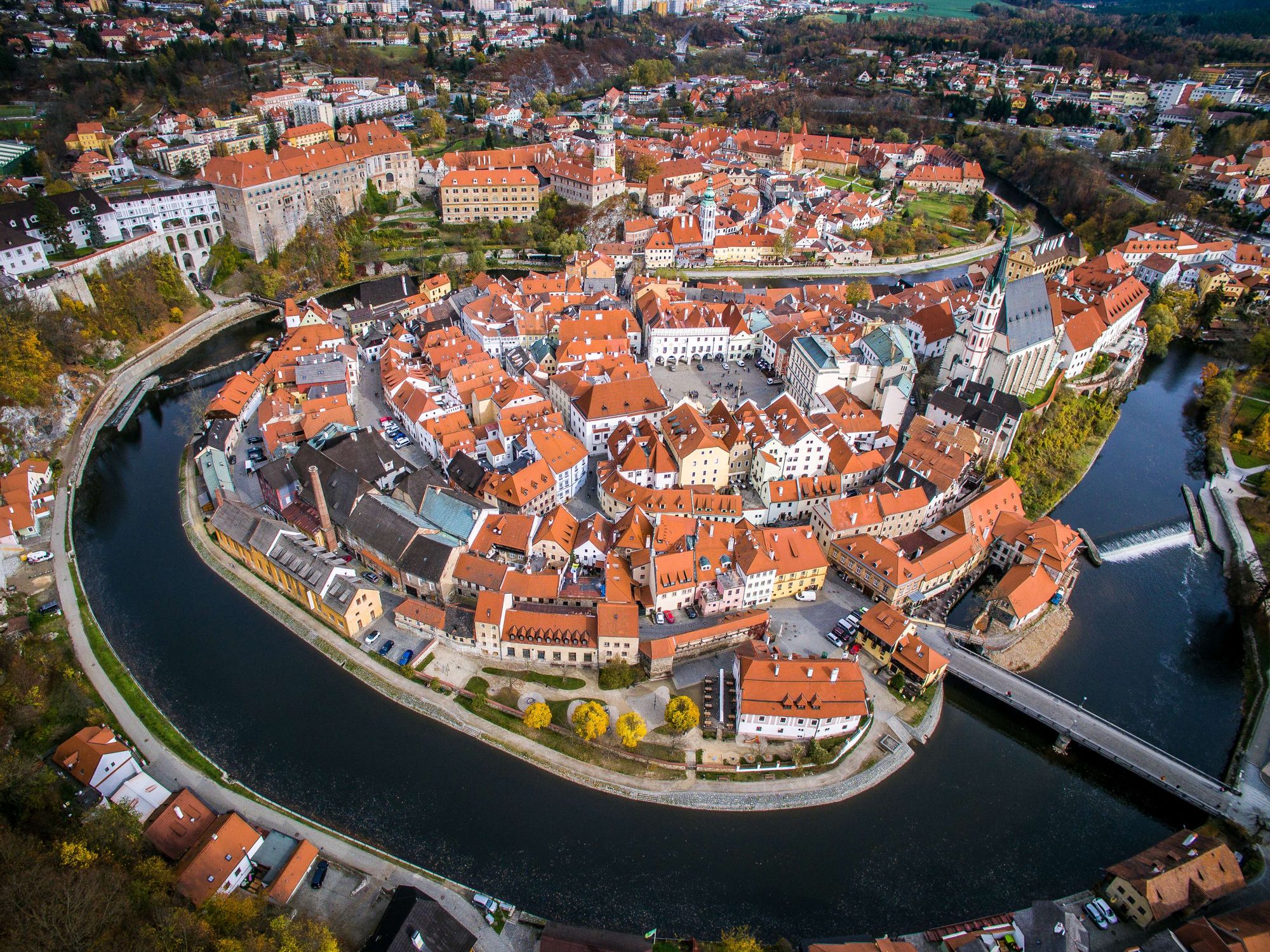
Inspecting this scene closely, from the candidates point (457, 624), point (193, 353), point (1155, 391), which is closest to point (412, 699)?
point (457, 624)

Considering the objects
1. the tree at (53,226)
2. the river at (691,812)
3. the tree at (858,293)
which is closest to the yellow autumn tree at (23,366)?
the river at (691,812)

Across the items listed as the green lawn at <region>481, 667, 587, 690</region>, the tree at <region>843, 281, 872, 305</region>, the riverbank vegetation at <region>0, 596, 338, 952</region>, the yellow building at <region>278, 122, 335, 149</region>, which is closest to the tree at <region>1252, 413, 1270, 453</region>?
the tree at <region>843, 281, 872, 305</region>

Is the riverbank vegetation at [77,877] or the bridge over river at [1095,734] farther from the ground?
the riverbank vegetation at [77,877]

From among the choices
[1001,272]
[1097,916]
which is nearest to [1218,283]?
[1001,272]

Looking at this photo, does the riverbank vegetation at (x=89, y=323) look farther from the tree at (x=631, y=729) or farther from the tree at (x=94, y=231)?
the tree at (x=631, y=729)

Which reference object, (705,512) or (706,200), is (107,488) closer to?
(705,512)

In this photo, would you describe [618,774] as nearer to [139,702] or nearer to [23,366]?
[139,702]
